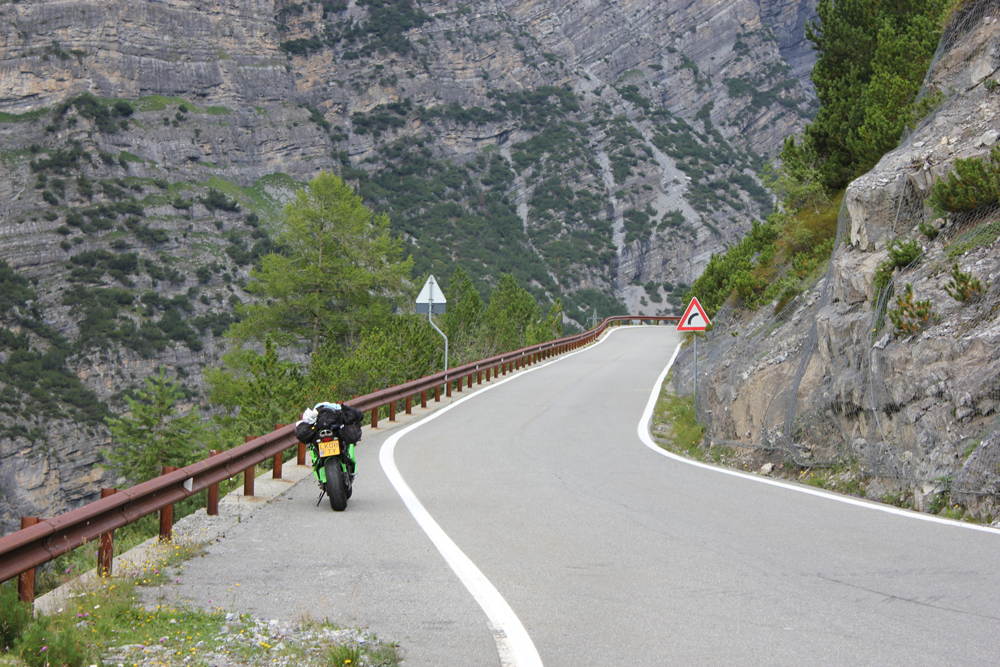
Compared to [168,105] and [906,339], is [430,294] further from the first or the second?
[168,105]

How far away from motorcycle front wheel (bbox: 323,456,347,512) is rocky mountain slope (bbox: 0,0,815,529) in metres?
82.1

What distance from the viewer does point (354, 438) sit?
8008mm

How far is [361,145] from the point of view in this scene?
154 m

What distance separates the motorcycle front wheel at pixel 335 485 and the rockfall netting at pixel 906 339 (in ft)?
19.0

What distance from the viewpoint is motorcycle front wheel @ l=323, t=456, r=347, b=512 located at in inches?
310

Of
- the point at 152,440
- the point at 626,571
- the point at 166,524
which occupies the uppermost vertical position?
the point at 166,524

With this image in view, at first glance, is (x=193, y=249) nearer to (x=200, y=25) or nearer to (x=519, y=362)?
(x=200, y=25)

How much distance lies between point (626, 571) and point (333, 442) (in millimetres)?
3396

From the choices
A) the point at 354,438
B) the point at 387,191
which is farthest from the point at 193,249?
the point at 354,438

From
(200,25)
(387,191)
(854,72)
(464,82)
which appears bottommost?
(854,72)

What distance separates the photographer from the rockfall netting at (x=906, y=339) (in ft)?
27.1

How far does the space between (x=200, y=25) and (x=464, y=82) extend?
52.2 m

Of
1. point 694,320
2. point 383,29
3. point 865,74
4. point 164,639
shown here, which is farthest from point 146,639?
point 383,29

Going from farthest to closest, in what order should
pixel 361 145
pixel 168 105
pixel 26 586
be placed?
pixel 361 145, pixel 168 105, pixel 26 586
